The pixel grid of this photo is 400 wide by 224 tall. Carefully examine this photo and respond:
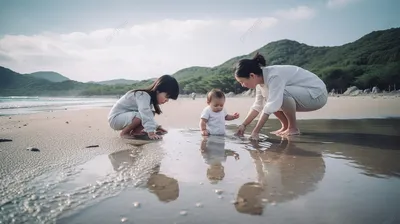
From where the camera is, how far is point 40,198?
5.06 ft

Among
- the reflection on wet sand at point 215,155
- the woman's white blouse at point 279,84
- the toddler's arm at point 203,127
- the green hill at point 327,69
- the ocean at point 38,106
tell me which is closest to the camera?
the reflection on wet sand at point 215,155

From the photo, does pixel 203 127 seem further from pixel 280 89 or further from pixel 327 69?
pixel 327 69

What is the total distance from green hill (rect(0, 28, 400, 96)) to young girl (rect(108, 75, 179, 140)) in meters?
21.7

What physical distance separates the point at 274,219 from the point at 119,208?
0.73 metres

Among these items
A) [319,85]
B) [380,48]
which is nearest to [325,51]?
[380,48]

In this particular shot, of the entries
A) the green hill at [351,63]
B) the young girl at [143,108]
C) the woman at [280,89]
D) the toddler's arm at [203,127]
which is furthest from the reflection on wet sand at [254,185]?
the green hill at [351,63]

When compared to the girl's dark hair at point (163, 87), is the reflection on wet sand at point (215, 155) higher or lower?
lower

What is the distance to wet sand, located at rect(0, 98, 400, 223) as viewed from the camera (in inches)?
51.9

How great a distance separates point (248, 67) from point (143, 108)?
158 cm

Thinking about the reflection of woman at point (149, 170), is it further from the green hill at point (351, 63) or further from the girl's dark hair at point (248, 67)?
the green hill at point (351, 63)

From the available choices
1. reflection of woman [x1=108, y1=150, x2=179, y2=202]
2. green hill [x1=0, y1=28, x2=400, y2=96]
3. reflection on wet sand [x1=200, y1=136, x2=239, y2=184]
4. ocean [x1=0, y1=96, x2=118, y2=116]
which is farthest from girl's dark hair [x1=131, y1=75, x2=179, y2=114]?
green hill [x1=0, y1=28, x2=400, y2=96]

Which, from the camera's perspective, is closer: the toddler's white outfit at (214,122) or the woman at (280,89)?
the woman at (280,89)

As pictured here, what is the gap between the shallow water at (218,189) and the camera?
1.30 meters

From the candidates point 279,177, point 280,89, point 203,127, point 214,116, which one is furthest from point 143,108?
point 279,177
